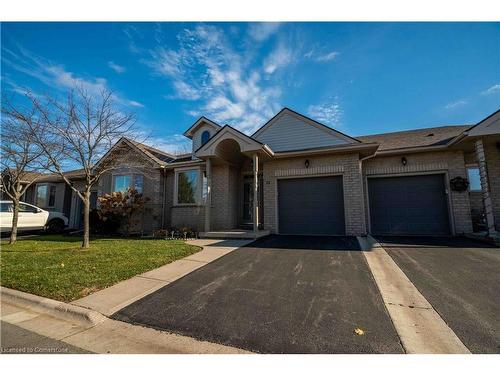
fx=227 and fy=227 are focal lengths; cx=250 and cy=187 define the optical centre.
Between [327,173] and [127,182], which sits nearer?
[327,173]

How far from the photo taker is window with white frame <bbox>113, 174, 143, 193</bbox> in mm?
13125

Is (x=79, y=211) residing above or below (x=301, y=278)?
above

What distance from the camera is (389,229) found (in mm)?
9945

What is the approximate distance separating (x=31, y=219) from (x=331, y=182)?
16091 millimetres

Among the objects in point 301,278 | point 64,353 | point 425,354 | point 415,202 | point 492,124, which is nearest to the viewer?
point 425,354

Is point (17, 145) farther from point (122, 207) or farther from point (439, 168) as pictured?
point (439, 168)

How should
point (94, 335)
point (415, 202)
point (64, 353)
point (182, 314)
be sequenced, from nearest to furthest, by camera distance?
point (64, 353) < point (94, 335) < point (182, 314) < point (415, 202)

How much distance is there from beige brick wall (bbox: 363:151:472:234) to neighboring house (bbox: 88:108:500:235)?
34 mm

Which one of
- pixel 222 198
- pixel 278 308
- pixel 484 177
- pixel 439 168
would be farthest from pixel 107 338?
pixel 439 168

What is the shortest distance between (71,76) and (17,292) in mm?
7416

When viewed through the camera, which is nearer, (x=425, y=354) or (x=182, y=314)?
(x=425, y=354)

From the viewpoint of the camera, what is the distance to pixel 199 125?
1478 centimetres
